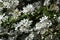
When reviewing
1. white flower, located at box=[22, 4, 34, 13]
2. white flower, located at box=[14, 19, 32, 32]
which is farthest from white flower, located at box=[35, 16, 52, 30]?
white flower, located at box=[22, 4, 34, 13]

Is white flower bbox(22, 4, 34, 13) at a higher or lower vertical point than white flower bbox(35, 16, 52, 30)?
higher

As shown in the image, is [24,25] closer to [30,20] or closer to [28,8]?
[30,20]

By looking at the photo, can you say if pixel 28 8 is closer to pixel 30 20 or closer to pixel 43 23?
pixel 30 20

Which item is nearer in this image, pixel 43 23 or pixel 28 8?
pixel 43 23

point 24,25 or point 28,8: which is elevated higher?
point 28,8

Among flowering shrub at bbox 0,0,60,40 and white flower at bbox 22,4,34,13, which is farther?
white flower at bbox 22,4,34,13

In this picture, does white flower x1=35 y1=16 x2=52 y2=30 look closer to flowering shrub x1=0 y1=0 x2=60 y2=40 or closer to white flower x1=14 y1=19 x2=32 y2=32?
flowering shrub x1=0 y1=0 x2=60 y2=40

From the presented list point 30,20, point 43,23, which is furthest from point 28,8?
point 43,23

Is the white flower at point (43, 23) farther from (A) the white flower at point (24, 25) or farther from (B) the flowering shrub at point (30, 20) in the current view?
(A) the white flower at point (24, 25)
